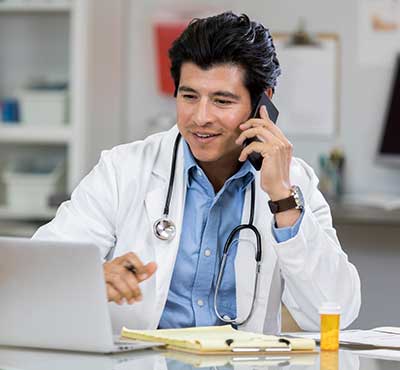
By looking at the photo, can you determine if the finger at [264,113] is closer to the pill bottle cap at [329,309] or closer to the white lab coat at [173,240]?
the white lab coat at [173,240]

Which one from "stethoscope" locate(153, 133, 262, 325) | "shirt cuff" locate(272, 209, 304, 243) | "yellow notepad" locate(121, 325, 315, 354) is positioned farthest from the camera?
"stethoscope" locate(153, 133, 262, 325)

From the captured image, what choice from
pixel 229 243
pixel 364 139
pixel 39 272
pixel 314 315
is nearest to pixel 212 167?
pixel 229 243

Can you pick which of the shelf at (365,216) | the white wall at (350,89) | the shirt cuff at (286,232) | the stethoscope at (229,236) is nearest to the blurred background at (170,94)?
the white wall at (350,89)

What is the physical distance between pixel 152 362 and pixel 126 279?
0.74 feet

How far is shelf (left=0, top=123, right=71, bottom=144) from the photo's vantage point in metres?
4.36

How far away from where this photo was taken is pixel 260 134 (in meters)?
2.22

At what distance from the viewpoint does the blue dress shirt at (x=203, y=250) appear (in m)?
2.21

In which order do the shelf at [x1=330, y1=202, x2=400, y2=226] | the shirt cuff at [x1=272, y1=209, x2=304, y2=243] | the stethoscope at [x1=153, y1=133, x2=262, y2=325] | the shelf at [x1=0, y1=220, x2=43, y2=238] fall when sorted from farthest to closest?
the shelf at [x1=0, y1=220, x2=43, y2=238] < the shelf at [x1=330, y1=202, x2=400, y2=226] < the stethoscope at [x1=153, y1=133, x2=262, y2=325] < the shirt cuff at [x1=272, y1=209, x2=304, y2=243]

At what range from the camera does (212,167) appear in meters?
2.34

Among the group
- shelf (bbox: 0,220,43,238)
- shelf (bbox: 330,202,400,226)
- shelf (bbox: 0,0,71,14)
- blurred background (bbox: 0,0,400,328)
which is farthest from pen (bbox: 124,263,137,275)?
shelf (bbox: 0,0,71,14)

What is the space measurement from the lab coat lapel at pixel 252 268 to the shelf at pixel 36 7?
2248 millimetres

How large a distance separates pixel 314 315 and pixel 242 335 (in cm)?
38

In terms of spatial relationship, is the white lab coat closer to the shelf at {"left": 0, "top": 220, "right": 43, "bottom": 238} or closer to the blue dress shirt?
the blue dress shirt

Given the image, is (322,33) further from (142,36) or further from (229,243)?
Answer: (229,243)
